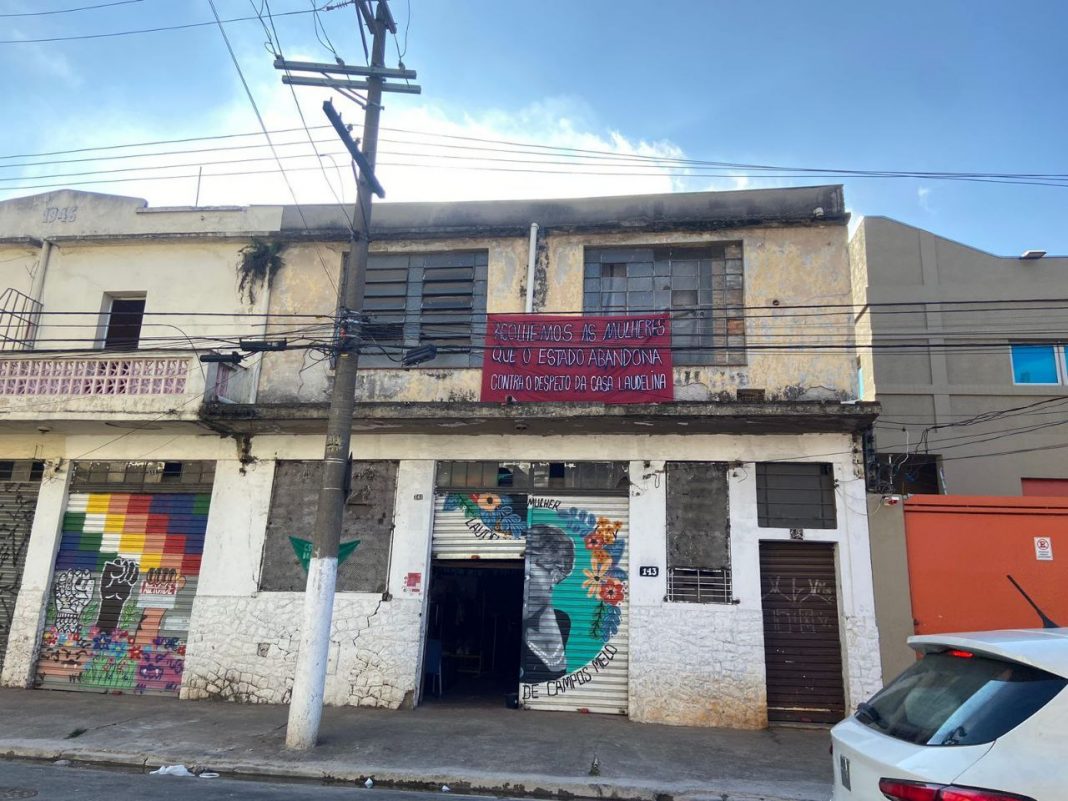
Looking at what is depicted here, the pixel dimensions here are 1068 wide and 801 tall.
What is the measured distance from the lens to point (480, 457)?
1154 cm

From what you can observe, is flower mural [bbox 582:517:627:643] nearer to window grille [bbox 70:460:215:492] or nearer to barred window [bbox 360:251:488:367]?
barred window [bbox 360:251:488:367]

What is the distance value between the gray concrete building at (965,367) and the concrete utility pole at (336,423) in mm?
13510

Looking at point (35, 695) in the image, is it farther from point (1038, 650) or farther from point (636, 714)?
point (1038, 650)

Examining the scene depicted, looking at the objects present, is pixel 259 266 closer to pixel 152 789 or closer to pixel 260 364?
pixel 260 364

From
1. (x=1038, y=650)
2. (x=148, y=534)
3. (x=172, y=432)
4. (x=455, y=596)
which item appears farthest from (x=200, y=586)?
(x=1038, y=650)

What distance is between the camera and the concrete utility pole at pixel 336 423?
8.23m

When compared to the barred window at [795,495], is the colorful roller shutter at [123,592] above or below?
below

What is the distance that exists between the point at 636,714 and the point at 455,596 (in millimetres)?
4503

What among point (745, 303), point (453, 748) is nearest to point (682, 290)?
point (745, 303)

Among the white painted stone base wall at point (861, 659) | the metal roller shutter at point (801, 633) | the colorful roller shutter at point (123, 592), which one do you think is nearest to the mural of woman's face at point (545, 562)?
the metal roller shutter at point (801, 633)

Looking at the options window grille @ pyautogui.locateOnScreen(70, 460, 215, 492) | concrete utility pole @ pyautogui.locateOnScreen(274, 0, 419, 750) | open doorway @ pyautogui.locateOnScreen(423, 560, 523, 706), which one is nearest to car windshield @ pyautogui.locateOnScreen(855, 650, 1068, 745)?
concrete utility pole @ pyautogui.locateOnScreen(274, 0, 419, 750)

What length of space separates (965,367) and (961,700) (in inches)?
714

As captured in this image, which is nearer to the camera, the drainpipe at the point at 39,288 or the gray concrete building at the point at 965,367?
the drainpipe at the point at 39,288

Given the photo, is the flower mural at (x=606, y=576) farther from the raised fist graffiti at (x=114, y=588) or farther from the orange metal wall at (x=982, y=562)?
the raised fist graffiti at (x=114, y=588)
